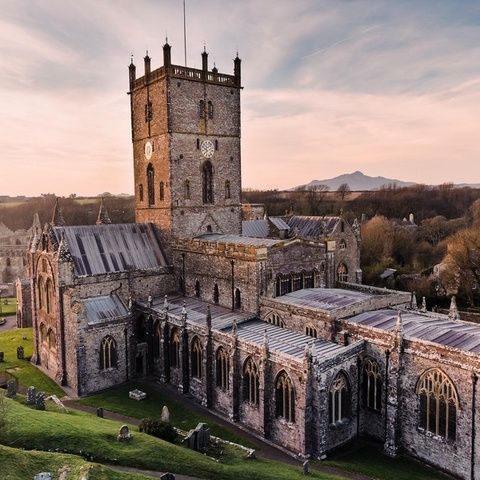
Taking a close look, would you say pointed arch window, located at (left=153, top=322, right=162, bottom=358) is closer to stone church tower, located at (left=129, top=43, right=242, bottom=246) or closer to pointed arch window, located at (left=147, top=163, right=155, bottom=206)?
stone church tower, located at (left=129, top=43, right=242, bottom=246)

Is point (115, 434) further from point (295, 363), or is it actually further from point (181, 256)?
point (181, 256)

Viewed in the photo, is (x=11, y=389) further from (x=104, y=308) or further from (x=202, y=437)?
(x=202, y=437)

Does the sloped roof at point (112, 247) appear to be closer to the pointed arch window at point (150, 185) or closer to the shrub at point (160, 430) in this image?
the pointed arch window at point (150, 185)

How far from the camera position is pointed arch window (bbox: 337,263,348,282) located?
4794 cm

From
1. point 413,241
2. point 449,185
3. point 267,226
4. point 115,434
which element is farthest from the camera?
point 449,185

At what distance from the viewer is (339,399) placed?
26.5 metres

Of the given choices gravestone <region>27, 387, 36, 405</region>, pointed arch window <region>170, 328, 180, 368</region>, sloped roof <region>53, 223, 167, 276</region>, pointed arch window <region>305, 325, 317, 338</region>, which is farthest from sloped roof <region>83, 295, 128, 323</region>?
pointed arch window <region>305, 325, 317, 338</region>

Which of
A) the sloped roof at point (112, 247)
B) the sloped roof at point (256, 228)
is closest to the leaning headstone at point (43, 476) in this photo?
the sloped roof at point (112, 247)

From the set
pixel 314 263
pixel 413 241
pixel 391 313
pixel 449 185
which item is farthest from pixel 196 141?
pixel 449 185

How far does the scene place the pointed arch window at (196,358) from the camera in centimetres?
3294

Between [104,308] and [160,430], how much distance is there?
45.3 ft

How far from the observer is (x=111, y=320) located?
3541 centimetres

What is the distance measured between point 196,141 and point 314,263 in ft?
51.4

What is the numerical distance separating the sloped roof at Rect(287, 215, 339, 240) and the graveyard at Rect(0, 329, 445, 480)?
2626 centimetres
